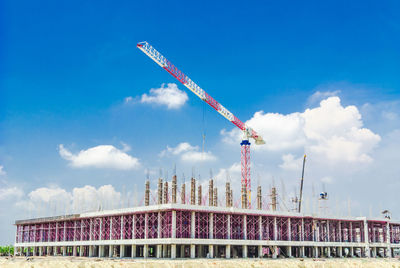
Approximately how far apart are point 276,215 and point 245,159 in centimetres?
3771

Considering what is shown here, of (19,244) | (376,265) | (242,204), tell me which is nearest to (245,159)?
(242,204)

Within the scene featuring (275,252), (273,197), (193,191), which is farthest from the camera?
(273,197)

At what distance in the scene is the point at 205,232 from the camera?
297 ft

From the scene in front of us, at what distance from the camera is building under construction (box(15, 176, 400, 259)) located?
290 ft

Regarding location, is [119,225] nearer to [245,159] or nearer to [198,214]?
[198,214]

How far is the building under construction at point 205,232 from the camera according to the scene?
88.4m

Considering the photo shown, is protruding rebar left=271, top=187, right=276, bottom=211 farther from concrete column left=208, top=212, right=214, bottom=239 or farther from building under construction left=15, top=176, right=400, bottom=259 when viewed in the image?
concrete column left=208, top=212, right=214, bottom=239

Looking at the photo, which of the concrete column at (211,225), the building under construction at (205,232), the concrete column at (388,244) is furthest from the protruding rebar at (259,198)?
the concrete column at (388,244)

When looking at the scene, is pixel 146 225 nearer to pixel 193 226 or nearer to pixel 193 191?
pixel 193 226

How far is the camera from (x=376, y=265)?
82.4m

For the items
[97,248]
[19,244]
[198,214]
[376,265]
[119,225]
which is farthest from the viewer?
[19,244]

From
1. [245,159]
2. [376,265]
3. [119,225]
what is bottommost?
[376,265]

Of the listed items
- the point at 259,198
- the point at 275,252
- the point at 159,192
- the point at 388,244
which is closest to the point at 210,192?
the point at 259,198

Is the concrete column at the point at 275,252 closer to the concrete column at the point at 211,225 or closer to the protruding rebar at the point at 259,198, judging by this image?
the protruding rebar at the point at 259,198
